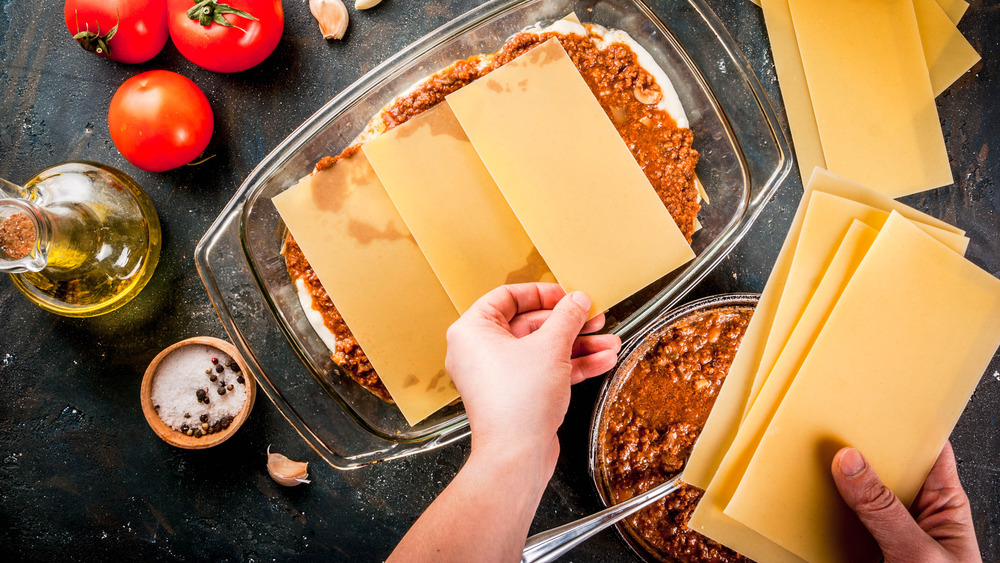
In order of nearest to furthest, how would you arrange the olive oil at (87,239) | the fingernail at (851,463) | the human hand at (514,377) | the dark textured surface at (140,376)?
the human hand at (514,377) → the fingernail at (851,463) → the olive oil at (87,239) → the dark textured surface at (140,376)

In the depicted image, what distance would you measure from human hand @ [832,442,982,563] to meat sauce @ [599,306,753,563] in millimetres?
361

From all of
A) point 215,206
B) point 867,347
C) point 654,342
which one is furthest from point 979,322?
point 215,206

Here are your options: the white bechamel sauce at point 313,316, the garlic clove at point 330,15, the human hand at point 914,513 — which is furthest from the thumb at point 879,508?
the garlic clove at point 330,15

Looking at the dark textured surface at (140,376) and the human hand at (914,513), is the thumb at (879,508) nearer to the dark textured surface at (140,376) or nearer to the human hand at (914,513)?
the human hand at (914,513)

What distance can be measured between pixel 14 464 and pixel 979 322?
8.92 ft

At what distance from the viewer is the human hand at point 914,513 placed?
1.32m

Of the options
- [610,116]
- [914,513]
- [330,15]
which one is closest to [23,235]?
[330,15]

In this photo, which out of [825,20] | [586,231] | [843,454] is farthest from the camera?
[825,20]

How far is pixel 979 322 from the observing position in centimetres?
141

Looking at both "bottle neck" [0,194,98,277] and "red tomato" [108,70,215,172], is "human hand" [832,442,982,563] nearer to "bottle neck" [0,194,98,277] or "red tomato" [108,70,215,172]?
"red tomato" [108,70,215,172]

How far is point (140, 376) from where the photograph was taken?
5.70 ft

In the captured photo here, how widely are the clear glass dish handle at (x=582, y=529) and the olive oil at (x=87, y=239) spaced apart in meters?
1.34

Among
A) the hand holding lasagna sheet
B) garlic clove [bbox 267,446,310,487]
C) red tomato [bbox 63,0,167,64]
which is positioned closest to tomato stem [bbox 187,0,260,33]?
Result: red tomato [bbox 63,0,167,64]

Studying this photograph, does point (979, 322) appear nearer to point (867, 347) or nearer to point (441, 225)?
point (867, 347)
